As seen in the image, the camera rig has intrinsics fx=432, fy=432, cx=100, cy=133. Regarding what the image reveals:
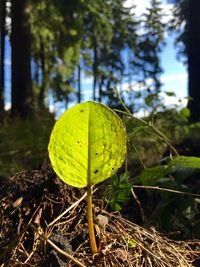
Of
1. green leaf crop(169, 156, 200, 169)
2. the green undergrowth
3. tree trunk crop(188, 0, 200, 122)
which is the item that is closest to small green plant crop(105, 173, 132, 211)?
green leaf crop(169, 156, 200, 169)

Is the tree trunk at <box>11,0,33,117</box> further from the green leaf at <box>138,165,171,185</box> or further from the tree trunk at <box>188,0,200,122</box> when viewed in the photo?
the green leaf at <box>138,165,171,185</box>

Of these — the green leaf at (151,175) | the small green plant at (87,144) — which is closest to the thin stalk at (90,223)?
the small green plant at (87,144)

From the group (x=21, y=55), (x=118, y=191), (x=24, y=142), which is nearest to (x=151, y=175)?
(x=118, y=191)

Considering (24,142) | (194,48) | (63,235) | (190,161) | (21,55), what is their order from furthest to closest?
(21,55) < (194,48) < (24,142) < (190,161) < (63,235)

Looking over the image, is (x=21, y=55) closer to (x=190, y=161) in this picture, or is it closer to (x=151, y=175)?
(x=151, y=175)

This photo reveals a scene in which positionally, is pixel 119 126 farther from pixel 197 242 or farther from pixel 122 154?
pixel 197 242

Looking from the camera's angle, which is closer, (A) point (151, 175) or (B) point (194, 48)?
(A) point (151, 175)
